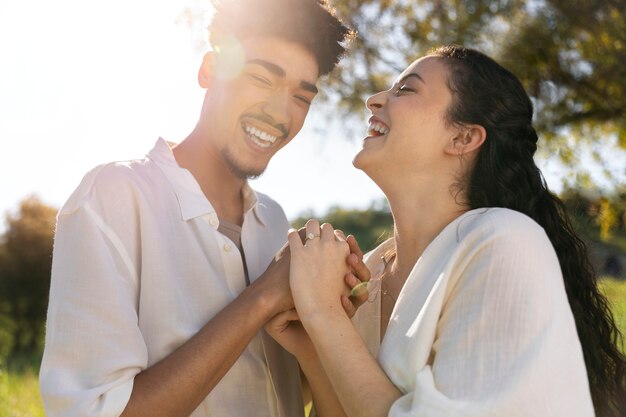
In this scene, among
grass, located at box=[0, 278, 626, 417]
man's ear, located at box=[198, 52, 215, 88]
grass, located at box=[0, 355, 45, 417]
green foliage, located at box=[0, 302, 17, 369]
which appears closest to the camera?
man's ear, located at box=[198, 52, 215, 88]

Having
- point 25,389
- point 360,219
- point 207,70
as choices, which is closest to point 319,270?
point 207,70

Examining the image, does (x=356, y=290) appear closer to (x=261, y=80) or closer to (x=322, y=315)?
→ (x=322, y=315)

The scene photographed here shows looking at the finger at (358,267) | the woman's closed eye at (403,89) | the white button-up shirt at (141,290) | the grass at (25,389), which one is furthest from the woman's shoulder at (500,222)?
the grass at (25,389)

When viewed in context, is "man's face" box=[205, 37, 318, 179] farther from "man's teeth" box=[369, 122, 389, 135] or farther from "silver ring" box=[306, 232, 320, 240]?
"silver ring" box=[306, 232, 320, 240]

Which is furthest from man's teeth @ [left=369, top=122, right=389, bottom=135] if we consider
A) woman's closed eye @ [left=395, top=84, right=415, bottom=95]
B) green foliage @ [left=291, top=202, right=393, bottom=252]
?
green foliage @ [left=291, top=202, right=393, bottom=252]

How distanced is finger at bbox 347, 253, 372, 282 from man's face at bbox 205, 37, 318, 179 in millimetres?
682

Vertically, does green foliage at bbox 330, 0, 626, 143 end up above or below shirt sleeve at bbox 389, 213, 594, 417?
above

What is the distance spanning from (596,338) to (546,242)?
2.15 feet

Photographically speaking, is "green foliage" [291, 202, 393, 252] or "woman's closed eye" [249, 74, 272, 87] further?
"green foliage" [291, 202, 393, 252]

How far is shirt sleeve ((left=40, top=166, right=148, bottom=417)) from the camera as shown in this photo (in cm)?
261

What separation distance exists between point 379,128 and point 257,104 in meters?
0.54

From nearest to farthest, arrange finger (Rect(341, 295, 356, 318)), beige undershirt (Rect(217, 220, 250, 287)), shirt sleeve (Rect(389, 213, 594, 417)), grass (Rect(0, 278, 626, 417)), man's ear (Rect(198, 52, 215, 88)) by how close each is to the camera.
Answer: shirt sleeve (Rect(389, 213, 594, 417))
finger (Rect(341, 295, 356, 318))
beige undershirt (Rect(217, 220, 250, 287))
man's ear (Rect(198, 52, 215, 88))
grass (Rect(0, 278, 626, 417))

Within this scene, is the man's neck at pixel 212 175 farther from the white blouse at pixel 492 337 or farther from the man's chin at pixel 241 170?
the white blouse at pixel 492 337

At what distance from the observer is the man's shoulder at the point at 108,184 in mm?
2850
